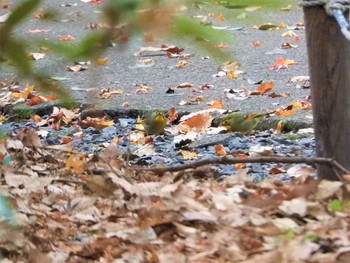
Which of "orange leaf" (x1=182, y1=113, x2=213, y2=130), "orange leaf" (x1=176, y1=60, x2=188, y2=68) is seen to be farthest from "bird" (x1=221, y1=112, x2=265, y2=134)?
"orange leaf" (x1=176, y1=60, x2=188, y2=68)

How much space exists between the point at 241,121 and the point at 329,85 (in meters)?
1.59

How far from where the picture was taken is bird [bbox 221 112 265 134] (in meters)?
4.16

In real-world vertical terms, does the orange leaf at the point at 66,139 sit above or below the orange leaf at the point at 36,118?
above

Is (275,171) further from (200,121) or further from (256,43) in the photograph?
(256,43)

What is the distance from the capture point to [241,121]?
4.19 m

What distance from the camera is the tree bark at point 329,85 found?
2564 millimetres

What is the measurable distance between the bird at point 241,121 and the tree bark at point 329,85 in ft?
4.79

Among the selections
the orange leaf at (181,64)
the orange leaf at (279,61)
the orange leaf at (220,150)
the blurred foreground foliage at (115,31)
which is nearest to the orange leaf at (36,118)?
the orange leaf at (181,64)

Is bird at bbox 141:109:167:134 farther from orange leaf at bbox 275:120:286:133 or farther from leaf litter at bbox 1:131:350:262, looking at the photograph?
leaf litter at bbox 1:131:350:262

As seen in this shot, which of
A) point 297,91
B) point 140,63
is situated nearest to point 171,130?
point 297,91

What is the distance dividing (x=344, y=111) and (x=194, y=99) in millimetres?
2256

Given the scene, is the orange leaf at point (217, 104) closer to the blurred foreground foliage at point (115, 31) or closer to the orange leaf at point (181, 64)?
the orange leaf at point (181, 64)

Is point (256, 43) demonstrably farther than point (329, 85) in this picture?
Yes

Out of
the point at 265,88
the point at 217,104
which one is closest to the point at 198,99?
the point at 217,104
